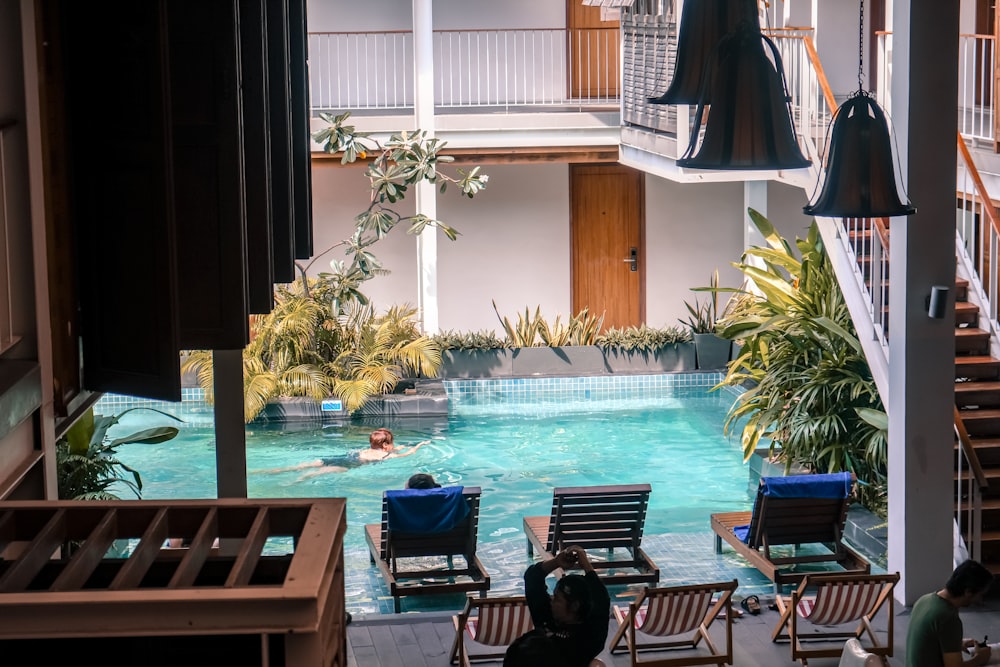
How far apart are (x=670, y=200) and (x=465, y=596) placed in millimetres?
9970

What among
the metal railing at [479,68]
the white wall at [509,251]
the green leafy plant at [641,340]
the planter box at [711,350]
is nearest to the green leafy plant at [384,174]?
the green leafy plant at [641,340]

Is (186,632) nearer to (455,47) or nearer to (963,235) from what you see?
(963,235)

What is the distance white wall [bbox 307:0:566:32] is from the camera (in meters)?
17.0

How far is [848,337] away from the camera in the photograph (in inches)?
386

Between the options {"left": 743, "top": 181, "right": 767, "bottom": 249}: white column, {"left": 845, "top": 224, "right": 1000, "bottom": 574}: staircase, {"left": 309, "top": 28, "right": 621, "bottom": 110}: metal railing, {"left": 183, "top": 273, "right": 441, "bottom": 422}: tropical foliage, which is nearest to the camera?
{"left": 845, "top": 224, "right": 1000, "bottom": 574}: staircase

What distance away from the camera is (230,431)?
700 cm

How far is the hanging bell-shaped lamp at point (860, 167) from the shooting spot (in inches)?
183

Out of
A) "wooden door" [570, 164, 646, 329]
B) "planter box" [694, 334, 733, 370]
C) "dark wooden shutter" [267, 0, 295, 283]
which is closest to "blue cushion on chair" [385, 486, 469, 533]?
"dark wooden shutter" [267, 0, 295, 283]

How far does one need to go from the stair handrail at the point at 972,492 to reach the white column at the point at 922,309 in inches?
9.3

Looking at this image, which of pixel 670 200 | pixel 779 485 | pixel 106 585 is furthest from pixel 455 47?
pixel 106 585

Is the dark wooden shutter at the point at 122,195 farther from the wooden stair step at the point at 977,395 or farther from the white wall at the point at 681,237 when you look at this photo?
the white wall at the point at 681,237

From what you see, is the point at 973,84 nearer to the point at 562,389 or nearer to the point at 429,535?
the point at 429,535

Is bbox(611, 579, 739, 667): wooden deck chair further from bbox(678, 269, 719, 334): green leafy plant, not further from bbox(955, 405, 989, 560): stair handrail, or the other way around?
bbox(678, 269, 719, 334): green leafy plant

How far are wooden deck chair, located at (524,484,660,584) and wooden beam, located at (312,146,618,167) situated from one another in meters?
7.69
